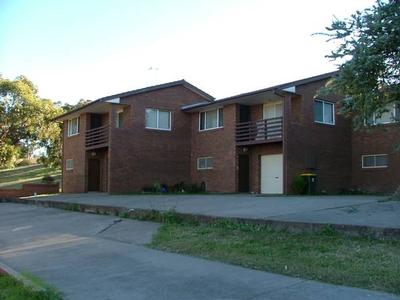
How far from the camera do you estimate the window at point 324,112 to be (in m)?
27.5

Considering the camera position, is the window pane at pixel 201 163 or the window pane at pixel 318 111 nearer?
the window pane at pixel 318 111

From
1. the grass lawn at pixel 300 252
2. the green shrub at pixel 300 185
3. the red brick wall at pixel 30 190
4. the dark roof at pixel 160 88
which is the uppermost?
the dark roof at pixel 160 88

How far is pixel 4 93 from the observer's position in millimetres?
35719

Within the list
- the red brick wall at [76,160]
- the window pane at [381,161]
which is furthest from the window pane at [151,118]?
the window pane at [381,161]

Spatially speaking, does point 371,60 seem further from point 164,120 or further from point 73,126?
point 73,126

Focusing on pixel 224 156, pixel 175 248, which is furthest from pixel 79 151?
pixel 175 248

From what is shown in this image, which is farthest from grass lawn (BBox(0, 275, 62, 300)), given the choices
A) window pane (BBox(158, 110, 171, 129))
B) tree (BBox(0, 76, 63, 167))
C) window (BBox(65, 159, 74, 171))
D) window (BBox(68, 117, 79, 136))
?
tree (BBox(0, 76, 63, 167))

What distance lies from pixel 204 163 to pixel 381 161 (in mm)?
9671

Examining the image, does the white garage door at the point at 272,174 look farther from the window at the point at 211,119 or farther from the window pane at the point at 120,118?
the window pane at the point at 120,118

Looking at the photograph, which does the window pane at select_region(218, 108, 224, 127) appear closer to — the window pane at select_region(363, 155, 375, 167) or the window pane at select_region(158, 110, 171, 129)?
the window pane at select_region(158, 110, 171, 129)

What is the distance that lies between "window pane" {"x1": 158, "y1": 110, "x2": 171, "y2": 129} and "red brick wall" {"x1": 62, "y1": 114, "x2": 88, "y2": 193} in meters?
5.56

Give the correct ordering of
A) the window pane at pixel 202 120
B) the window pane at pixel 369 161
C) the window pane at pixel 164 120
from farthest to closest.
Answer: the window pane at pixel 202 120 < the window pane at pixel 164 120 < the window pane at pixel 369 161

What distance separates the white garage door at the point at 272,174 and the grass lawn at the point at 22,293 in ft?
66.0

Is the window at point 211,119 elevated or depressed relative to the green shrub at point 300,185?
elevated
